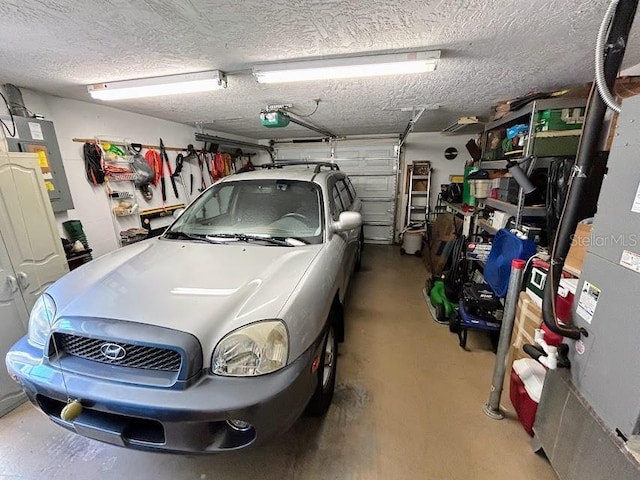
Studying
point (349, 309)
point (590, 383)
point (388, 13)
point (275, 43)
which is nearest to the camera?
point (590, 383)

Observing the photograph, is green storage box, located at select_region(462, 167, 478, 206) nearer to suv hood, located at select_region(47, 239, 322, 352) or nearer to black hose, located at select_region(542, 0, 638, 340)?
black hose, located at select_region(542, 0, 638, 340)

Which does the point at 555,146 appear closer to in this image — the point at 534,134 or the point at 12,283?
the point at 534,134

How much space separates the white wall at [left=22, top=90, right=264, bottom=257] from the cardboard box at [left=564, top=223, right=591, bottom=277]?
441 centimetres

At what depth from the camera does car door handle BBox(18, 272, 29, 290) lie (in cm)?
191

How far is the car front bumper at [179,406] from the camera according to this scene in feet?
3.39

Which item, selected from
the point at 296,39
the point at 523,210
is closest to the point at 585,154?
the point at 523,210

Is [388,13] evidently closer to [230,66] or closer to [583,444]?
[230,66]

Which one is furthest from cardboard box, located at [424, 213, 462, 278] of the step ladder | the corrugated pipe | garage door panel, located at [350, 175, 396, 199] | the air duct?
the air duct

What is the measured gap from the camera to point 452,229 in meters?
4.29

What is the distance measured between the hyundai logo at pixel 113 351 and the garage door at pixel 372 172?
5.54 metres

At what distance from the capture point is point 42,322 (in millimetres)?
1320

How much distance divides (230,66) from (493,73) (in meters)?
2.12

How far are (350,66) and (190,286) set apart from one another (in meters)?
1.77

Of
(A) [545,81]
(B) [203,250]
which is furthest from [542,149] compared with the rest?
(B) [203,250]
